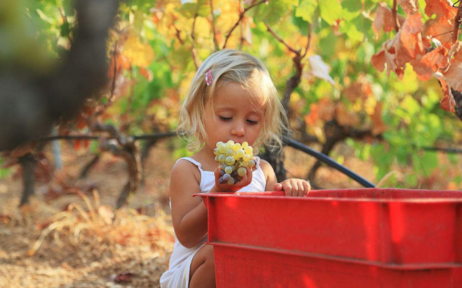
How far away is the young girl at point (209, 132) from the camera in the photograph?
1392 mm

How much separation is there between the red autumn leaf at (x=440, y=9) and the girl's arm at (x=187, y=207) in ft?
2.72

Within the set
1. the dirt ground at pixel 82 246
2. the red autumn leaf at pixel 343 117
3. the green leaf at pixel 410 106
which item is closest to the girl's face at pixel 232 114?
the dirt ground at pixel 82 246

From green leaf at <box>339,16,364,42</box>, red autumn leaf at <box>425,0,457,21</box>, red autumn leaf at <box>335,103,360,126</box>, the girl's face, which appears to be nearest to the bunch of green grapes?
the girl's face

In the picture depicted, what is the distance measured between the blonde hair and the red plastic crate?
502mm

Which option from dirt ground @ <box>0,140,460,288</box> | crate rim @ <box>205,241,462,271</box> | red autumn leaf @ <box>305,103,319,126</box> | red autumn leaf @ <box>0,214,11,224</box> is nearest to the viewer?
crate rim @ <box>205,241,462,271</box>

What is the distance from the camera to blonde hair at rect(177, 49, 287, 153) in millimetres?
1542

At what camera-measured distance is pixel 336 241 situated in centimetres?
93

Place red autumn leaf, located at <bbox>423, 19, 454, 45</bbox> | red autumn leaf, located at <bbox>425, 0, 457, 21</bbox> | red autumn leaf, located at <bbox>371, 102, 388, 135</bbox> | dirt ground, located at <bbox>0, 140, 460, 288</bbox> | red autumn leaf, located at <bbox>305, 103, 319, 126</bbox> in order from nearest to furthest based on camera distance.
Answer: red autumn leaf, located at <bbox>425, 0, 457, 21</bbox> < red autumn leaf, located at <bbox>423, 19, 454, 45</bbox> < dirt ground, located at <bbox>0, 140, 460, 288</bbox> < red autumn leaf, located at <bbox>371, 102, 388, 135</bbox> < red autumn leaf, located at <bbox>305, 103, 319, 126</bbox>

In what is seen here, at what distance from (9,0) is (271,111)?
1.25m

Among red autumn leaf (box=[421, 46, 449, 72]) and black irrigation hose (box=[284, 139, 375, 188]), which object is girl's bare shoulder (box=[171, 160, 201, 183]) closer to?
black irrigation hose (box=[284, 139, 375, 188])

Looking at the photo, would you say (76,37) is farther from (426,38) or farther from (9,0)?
(426,38)

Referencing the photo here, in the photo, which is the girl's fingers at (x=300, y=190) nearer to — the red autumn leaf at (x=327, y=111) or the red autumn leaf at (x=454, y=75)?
the red autumn leaf at (x=454, y=75)

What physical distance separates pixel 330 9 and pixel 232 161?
82 cm

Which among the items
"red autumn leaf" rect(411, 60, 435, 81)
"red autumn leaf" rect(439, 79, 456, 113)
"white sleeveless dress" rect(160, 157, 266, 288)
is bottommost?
"white sleeveless dress" rect(160, 157, 266, 288)
